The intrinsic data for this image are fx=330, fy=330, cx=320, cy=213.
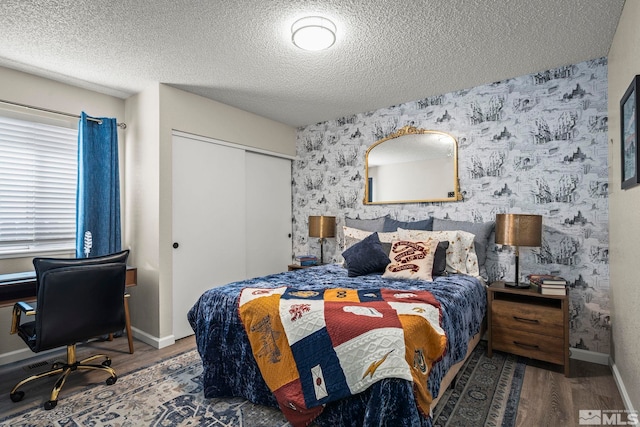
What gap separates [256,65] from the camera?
284 cm

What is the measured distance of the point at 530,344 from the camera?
2.62 metres

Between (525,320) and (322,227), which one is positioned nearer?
(525,320)

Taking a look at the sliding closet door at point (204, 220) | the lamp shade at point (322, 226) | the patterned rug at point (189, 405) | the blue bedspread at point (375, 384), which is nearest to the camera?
the blue bedspread at point (375, 384)

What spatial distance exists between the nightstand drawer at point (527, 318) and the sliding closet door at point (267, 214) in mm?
2743

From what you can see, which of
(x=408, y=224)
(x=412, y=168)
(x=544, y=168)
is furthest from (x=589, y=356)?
(x=412, y=168)

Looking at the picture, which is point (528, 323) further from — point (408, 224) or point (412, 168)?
point (412, 168)

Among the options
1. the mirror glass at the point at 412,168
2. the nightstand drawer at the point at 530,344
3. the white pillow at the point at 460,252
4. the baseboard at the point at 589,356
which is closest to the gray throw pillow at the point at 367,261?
the white pillow at the point at 460,252

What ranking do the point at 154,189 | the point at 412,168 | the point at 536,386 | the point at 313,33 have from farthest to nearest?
the point at 412,168
the point at 154,189
the point at 536,386
the point at 313,33

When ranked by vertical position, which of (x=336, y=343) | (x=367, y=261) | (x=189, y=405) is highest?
(x=367, y=261)

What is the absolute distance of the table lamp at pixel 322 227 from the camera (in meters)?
4.09

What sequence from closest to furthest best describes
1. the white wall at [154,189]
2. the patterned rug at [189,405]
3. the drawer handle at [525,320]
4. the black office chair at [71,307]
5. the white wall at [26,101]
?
1. the patterned rug at [189,405]
2. the black office chair at [71,307]
3. the drawer handle at [525,320]
4. the white wall at [26,101]
5. the white wall at [154,189]

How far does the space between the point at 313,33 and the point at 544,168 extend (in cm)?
232

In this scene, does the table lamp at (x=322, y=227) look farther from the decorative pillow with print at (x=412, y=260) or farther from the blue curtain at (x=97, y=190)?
the blue curtain at (x=97, y=190)

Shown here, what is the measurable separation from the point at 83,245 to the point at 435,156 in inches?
144
